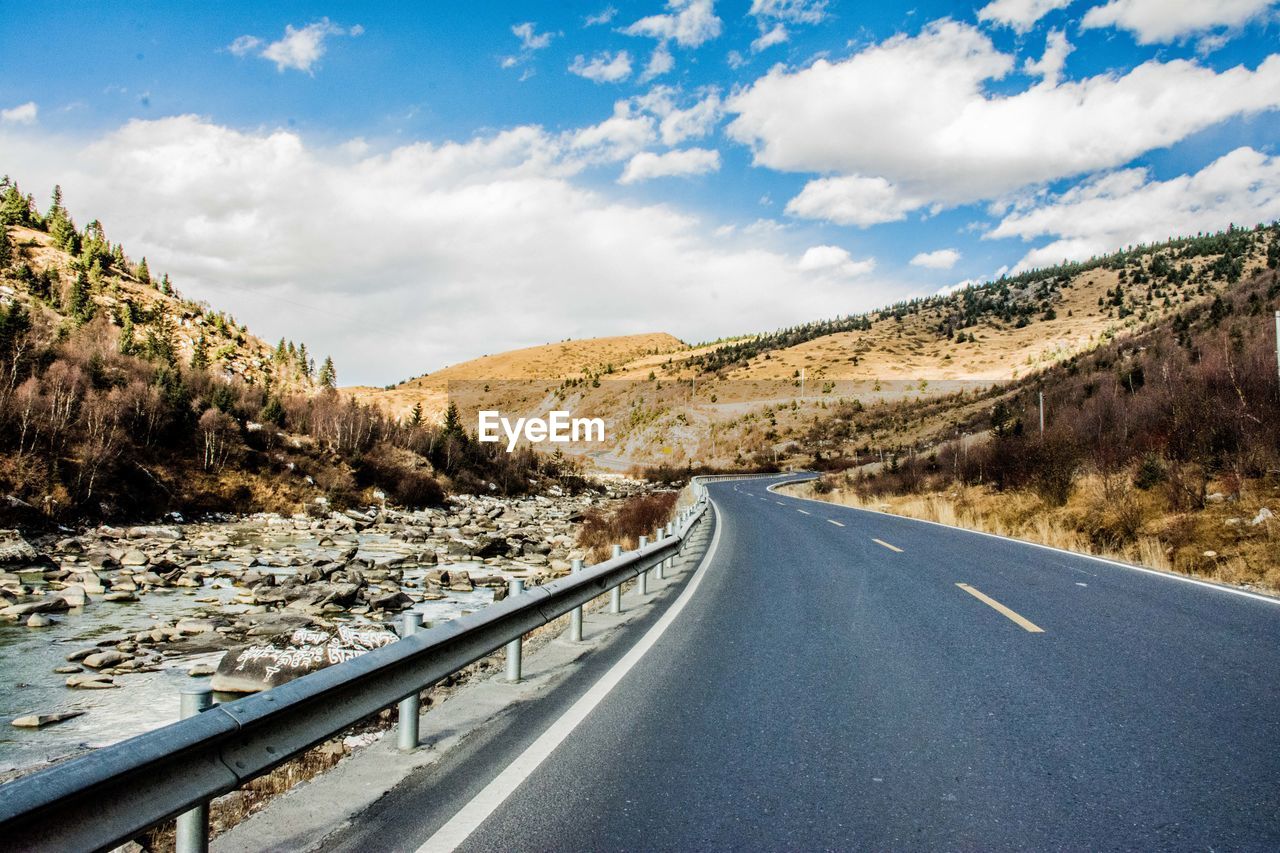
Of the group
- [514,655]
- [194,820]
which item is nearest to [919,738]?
[514,655]

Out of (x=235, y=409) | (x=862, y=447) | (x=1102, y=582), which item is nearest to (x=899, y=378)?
(x=862, y=447)

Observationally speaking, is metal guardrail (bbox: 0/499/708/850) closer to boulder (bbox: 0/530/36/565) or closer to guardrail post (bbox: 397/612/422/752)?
guardrail post (bbox: 397/612/422/752)

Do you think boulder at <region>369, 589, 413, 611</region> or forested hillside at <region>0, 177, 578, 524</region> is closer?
boulder at <region>369, 589, 413, 611</region>

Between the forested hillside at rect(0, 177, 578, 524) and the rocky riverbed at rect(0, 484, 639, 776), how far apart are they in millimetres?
2304

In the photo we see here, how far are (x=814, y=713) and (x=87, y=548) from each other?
2002cm

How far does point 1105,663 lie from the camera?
5.87 m

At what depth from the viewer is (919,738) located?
4.34 m

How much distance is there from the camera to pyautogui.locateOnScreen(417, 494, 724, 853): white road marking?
314 cm

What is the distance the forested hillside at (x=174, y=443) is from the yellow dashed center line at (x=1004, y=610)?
2352 centimetres

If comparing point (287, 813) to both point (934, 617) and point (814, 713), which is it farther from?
point (934, 617)

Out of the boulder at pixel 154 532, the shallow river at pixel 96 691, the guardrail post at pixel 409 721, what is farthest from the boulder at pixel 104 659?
the boulder at pixel 154 532

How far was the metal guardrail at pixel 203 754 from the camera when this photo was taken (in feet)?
6.30

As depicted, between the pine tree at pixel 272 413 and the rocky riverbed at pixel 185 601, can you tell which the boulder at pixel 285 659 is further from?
the pine tree at pixel 272 413

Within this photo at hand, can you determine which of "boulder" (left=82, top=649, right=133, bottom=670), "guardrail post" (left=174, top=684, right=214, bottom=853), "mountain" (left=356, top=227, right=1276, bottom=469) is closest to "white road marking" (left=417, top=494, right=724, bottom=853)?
"guardrail post" (left=174, top=684, right=214, bottom=853)
